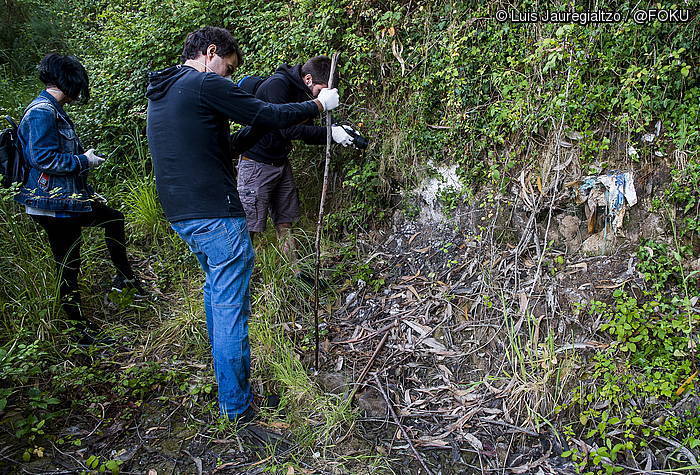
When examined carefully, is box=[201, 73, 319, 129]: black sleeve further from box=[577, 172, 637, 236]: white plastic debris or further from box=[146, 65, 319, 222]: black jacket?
box=[577, 172, 637, 236]: white plastic debris

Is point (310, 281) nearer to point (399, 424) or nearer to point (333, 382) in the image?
point (333, 382)

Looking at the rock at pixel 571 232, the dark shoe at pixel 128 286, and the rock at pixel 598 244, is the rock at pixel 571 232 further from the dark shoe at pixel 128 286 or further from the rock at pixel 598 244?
the dark shoe at pixel 128 286

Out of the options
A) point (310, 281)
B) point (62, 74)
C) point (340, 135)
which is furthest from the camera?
point (310, 281)

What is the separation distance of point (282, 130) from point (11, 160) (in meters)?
1.87

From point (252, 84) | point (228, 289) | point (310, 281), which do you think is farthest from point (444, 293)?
point (252, 84)

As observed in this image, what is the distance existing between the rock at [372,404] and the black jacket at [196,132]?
1.40 meters

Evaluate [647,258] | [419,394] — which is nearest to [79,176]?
[419,394]

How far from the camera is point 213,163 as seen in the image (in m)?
2.63

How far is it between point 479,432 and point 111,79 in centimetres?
546

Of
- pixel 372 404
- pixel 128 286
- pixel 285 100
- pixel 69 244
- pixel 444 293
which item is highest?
pixel 285 100

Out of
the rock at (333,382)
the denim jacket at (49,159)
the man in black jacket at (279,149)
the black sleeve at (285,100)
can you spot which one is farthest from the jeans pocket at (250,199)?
A: the rock at (333,382)

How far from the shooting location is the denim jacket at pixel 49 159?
10.6ft

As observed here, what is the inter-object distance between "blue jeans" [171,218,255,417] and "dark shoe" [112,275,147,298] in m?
1.68

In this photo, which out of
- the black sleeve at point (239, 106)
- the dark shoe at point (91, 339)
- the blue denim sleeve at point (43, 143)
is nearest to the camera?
the black sleeve at point (239, 106)
